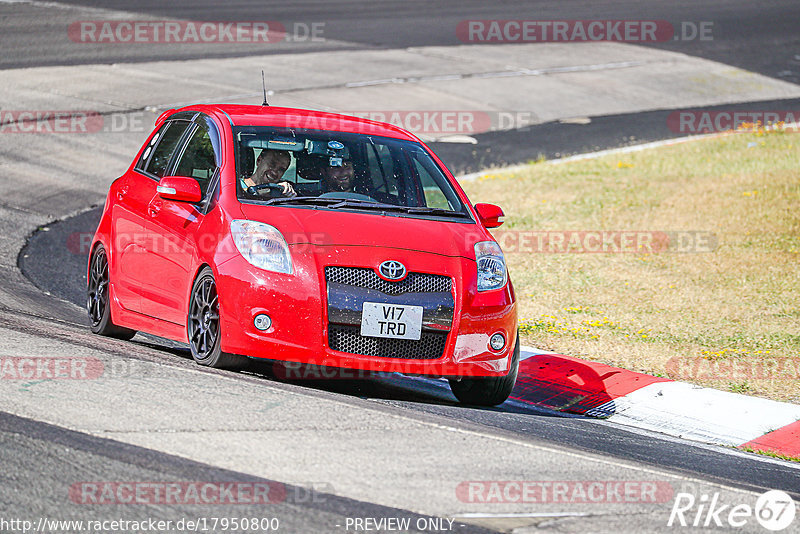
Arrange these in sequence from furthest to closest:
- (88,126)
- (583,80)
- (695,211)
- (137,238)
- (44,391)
→ (583,80) → (88,126) → (695,211) → (137,238) → (44,391)

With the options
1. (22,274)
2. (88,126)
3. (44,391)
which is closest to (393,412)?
(44,391)

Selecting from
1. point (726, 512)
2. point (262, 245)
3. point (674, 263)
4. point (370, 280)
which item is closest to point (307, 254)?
point (262, 245)

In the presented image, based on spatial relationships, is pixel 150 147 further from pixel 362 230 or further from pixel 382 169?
pixel 362 230

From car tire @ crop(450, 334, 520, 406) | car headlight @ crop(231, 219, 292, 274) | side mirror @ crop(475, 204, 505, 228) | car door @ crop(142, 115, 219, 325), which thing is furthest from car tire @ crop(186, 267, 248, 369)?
side mirror @ crop(475, 204, 505, 228)

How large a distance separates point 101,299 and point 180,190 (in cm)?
169

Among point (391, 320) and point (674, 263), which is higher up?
point (391, 320)

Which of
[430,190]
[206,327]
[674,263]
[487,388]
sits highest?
[430,190]

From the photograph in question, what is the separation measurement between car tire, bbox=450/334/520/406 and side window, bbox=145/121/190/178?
270 centimetres

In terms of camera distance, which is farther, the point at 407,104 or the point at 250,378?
the point at 407,104

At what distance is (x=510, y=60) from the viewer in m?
26.7

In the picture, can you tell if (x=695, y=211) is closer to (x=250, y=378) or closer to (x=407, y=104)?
(x=407, y=104)

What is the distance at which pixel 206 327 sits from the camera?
23.2ft

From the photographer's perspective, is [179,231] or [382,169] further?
[382,169]

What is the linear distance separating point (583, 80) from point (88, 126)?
40.0 ft
